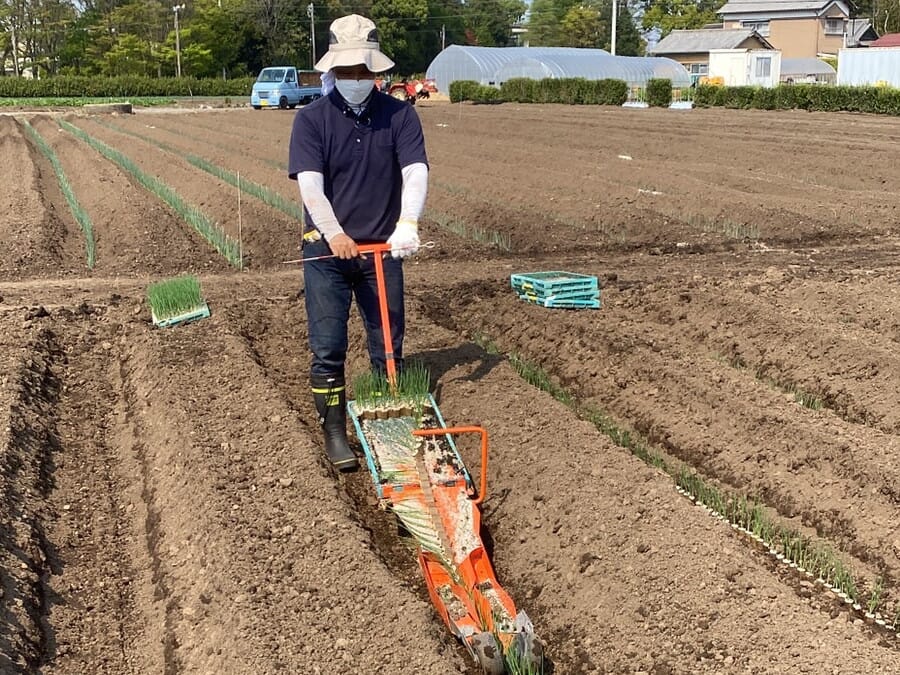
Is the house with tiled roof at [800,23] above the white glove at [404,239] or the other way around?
above

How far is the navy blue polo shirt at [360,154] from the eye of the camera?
504 centimetres

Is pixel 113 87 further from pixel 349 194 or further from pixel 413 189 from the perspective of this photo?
pixel 413 189

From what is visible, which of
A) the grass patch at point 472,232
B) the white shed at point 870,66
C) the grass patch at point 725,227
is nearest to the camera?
the grass patch at point 472,232

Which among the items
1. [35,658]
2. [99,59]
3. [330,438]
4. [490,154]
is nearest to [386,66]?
[330,438]

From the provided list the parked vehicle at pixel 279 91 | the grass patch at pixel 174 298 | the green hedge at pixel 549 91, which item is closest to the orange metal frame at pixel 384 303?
the grass patch at pixel 174 298

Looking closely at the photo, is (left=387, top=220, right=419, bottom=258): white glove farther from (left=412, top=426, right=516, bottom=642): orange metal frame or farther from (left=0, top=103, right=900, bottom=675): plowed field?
(left=0, top=103, right=900, bottom=675): plowed field

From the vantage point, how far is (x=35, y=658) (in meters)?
3.80

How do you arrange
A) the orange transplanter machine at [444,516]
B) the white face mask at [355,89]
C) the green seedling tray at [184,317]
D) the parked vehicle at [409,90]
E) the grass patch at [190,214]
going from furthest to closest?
1. the parked vehicle at [409,90]
2. the grass patch at [190,214]
3. the green seedling tray at [184,317]
4. the white face mask at [355,89]
5. the orange transplanter machine at [444,516]

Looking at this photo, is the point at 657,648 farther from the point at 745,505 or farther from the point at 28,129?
the point at 28,129

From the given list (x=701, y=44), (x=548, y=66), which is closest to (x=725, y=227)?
(x=548, y=66)

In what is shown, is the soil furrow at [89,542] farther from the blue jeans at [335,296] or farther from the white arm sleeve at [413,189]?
the white arm sleeve at [413,189]

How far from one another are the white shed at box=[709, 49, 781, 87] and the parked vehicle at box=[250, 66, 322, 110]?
1927 cm

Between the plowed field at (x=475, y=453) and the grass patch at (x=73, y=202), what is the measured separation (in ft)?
0.56

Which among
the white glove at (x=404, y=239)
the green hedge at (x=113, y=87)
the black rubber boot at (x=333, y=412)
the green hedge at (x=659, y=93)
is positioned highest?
the green hedge at (x=113, y=87)
